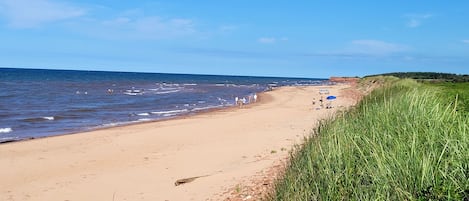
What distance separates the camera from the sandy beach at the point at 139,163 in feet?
27.9

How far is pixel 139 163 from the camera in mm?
11477

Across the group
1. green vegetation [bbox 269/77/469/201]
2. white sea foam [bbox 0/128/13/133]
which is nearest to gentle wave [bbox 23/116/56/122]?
white sea foam [bbox 0/128/13/133]

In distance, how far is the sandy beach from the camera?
8.50 metres

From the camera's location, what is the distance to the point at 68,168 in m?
11.3

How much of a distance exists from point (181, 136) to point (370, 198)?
13.2 metres

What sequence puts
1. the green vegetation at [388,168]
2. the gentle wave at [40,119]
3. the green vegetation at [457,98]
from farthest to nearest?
the gentle wave at [40,119] < the green vegetation at [457,98] < the green vegetation at [388,168]

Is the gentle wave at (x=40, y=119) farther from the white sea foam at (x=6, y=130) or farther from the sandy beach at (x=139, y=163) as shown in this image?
the sandy beach at (x=139, y=163)

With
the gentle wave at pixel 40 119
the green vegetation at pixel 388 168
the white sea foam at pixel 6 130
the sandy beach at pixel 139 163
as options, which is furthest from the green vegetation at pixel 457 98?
the gentle wave at pixel 40 119

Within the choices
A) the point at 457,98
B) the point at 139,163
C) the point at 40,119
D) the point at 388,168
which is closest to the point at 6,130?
the point at 40,119

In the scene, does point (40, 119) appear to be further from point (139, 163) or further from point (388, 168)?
point (388, 168)

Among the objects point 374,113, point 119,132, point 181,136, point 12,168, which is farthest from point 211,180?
point 119,132

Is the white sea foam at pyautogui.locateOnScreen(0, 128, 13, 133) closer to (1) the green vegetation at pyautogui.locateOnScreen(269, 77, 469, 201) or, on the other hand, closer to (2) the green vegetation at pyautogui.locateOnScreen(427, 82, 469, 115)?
(2) the green vegetation at pyautogui.locateOnScreen(427, 82, 469, 115)

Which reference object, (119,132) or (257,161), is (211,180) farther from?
(119,132)

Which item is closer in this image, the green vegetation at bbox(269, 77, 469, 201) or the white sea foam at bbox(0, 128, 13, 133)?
the green vegetation at bbox(269, 77, 469, 201)
